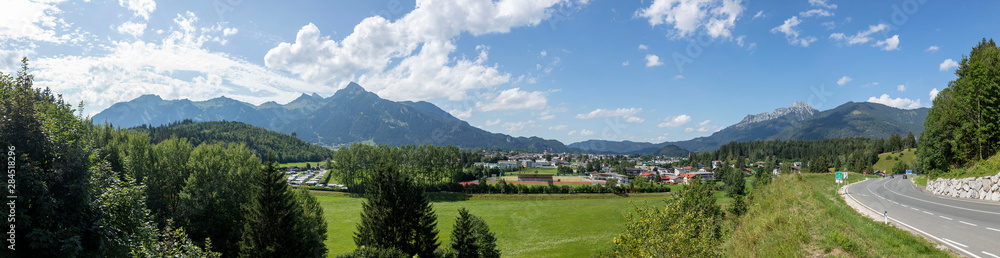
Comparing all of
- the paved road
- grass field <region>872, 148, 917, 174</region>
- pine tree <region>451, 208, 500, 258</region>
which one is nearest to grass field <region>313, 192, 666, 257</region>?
pine tree <region>451, 208, 500, 258</region>

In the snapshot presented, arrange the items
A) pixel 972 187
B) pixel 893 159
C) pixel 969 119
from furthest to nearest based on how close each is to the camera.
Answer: pixel 893 159 < pixel 969 119 < pixel 972 187

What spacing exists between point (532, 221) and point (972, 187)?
2077 inches

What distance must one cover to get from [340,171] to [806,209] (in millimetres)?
99368

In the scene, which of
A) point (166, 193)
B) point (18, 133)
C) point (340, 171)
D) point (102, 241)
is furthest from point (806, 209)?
point (340, 171)

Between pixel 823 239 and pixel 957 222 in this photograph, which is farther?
pixel 957 222

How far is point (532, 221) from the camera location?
68.2 metres

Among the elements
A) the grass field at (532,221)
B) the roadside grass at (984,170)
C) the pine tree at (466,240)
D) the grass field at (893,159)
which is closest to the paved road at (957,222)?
the roadside grass at (984,170)

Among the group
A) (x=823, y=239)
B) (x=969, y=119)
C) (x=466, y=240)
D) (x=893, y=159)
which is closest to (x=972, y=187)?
(x=969, y=119)

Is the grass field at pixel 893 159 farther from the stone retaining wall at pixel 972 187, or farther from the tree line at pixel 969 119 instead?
the stone retaining wall at pixel 972 187

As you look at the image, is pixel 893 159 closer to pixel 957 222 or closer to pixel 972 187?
pixel 972 187

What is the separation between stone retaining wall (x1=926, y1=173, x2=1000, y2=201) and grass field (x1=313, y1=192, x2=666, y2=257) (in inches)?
806

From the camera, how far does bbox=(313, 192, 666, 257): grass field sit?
1955 inches

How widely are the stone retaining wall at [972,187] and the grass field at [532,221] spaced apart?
806 inches

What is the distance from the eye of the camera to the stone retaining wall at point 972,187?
20438 mm
